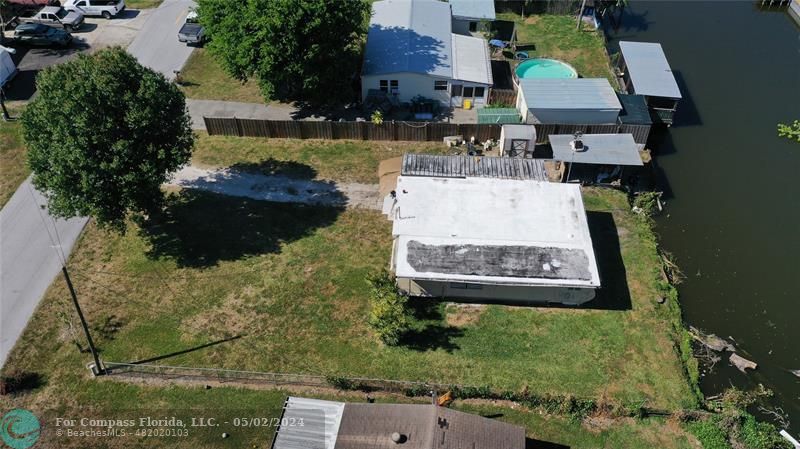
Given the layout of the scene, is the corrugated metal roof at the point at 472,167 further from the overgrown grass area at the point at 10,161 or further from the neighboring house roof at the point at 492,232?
the overgrown grass area at the point at 10,161

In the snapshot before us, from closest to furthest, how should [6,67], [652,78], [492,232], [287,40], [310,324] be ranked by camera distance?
1. [310,324]
2. [492,232]
3. [287,40]
4. [652,78]
5. [6,67]

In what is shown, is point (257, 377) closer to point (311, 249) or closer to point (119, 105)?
point (311, 249)

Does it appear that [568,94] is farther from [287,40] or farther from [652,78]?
[287,40]

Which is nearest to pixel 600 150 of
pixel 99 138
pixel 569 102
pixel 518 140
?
pixel 569 102

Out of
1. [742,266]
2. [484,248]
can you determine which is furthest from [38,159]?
[742,266]

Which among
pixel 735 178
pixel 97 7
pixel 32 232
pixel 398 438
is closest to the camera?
pixel 398 438

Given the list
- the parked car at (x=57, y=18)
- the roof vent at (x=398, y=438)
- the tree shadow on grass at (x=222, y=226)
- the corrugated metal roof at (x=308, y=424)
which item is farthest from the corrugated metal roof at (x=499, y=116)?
the parked car at (x=57, y=18)

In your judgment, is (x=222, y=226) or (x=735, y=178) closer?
(x=222, y=226)
